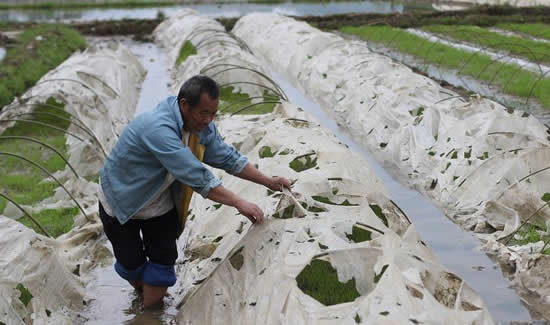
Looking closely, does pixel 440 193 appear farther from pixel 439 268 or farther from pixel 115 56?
pixel 115 56

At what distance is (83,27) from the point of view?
17438 mm

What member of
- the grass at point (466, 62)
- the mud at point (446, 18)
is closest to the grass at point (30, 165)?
the grass at point (466, 62)

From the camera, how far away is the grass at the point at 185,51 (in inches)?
435

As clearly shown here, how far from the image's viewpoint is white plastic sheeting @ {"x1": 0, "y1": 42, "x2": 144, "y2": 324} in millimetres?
3539

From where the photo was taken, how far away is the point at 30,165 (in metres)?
Answer: 6.57

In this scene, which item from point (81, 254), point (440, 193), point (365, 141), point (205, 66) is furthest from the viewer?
point (205, 66)

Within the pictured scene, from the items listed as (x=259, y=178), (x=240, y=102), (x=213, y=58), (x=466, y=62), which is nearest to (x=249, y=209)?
(x=259, y=178)

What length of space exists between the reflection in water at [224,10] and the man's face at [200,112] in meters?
16.8

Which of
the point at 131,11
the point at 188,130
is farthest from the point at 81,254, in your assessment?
the point at 131,11

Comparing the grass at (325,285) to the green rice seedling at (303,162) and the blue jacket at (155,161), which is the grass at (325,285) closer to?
the blue jacket at (155,161)

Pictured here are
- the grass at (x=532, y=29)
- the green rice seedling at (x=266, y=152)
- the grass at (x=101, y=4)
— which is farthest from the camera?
the grass at (x=101, y=4)

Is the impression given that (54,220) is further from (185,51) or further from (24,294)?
(185,51)

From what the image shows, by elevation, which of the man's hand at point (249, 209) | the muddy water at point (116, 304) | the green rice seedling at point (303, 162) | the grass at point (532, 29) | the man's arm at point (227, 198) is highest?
the man's arm at point (227, 198)

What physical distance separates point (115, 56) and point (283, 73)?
269 centimetres
